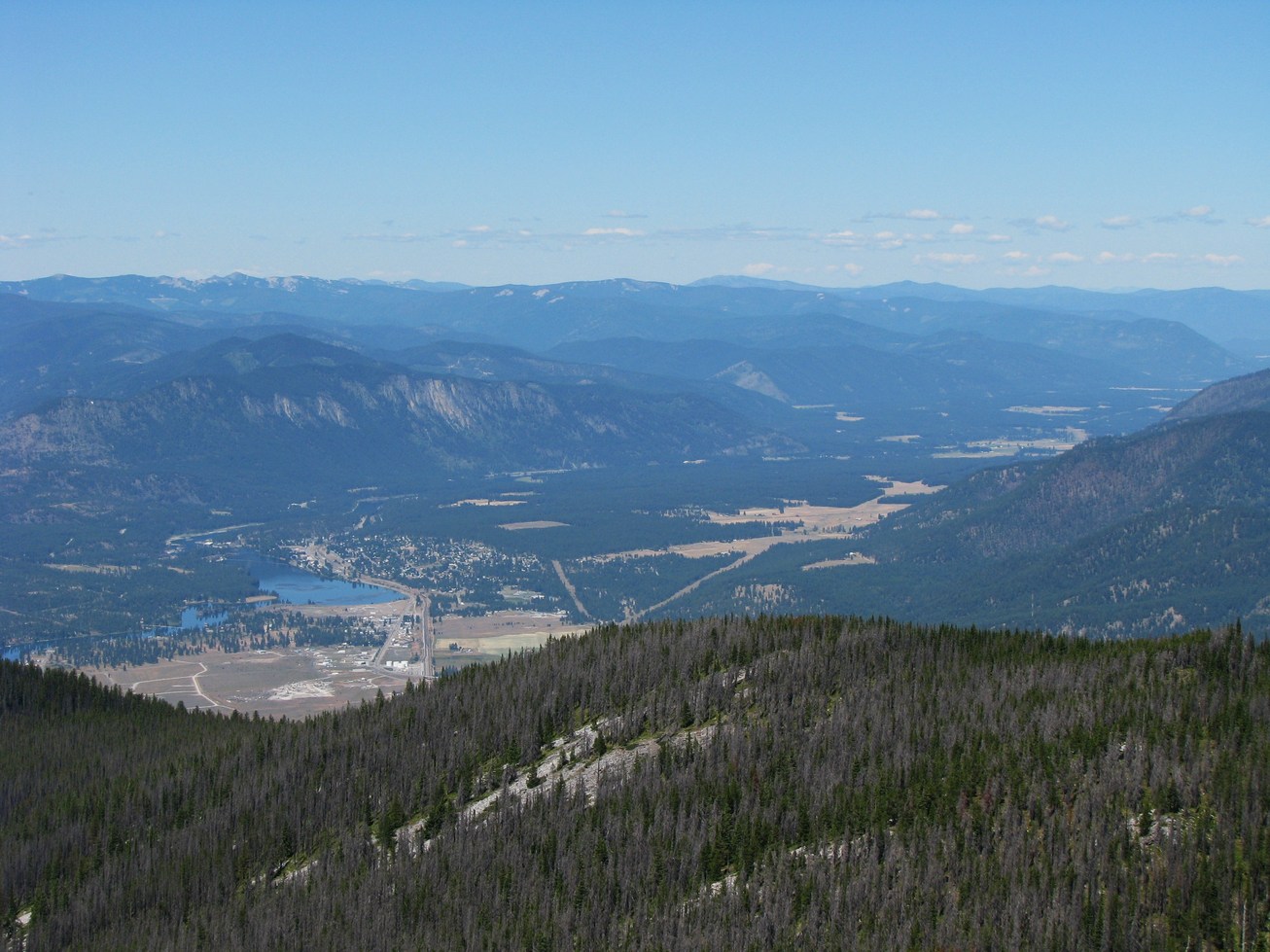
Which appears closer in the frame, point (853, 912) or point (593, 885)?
point (853, 912)

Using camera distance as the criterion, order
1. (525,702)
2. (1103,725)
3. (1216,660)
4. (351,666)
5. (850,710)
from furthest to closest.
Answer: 1. (351,666)
2. (525,702)
3. (850,710)
4. (1216,660)
5. (1103,725)

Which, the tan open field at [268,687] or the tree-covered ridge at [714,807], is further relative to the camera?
the tan open field at [268,687]

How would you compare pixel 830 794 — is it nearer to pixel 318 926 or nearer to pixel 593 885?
pixel 593 885

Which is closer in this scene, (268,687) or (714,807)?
(714,807)

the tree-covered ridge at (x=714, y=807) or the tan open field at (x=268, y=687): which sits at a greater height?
the tree-covered ridge at (x=714, y=807)

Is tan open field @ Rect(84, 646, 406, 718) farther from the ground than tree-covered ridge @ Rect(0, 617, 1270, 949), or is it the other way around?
tree-covered ridge @ Rect(0, 617, 1270, 949)

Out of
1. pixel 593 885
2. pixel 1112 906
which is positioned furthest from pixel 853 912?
pixel 593 885

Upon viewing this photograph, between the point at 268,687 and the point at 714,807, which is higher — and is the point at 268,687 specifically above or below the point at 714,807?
below

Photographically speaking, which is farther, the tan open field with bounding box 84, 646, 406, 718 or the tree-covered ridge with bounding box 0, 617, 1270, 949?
the tan open field with bounding box 84, 646, 406, 718
